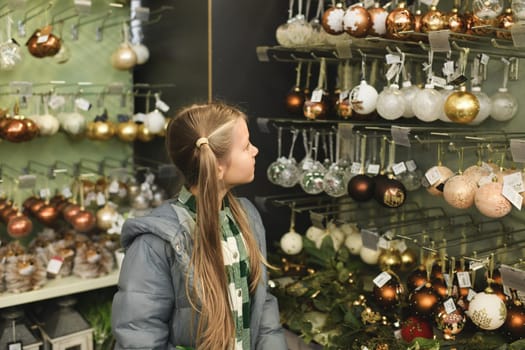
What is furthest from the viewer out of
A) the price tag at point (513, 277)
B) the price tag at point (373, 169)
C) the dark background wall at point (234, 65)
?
the dark background wall at point (234, 65)

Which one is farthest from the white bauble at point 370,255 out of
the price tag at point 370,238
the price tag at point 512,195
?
the price tag at point 512,195

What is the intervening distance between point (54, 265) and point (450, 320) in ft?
4.82

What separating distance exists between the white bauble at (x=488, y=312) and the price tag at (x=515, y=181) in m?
0.32

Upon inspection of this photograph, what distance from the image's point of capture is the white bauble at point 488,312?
1577 millimetres

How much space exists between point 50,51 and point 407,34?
1.34m

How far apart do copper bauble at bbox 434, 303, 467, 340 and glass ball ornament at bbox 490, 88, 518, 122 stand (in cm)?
62

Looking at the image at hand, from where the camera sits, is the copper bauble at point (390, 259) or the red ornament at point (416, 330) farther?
the copper bauble at point (390, 259)

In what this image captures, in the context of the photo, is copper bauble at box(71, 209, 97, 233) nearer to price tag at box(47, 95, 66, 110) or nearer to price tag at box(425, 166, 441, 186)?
price tag at box(47, 95, 66, 110)

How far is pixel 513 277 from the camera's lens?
148cm

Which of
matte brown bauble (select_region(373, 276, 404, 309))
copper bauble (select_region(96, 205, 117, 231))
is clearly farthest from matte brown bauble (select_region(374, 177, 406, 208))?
copper bauble (select_region(96, 205, 117, 231))

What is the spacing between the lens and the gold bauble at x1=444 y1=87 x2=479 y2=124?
1.60 meters

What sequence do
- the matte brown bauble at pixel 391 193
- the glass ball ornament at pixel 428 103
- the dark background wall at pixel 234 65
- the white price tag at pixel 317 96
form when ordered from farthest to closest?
the dark background wall at pixel 234 65, the white price tag at pixel 317 96, the matte brown bauble at pixel 391 193, the glass ball ornament at pixel 428 103

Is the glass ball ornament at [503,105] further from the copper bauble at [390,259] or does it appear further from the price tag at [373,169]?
the copper bauble at [390,259]

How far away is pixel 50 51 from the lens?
7.11 feet
